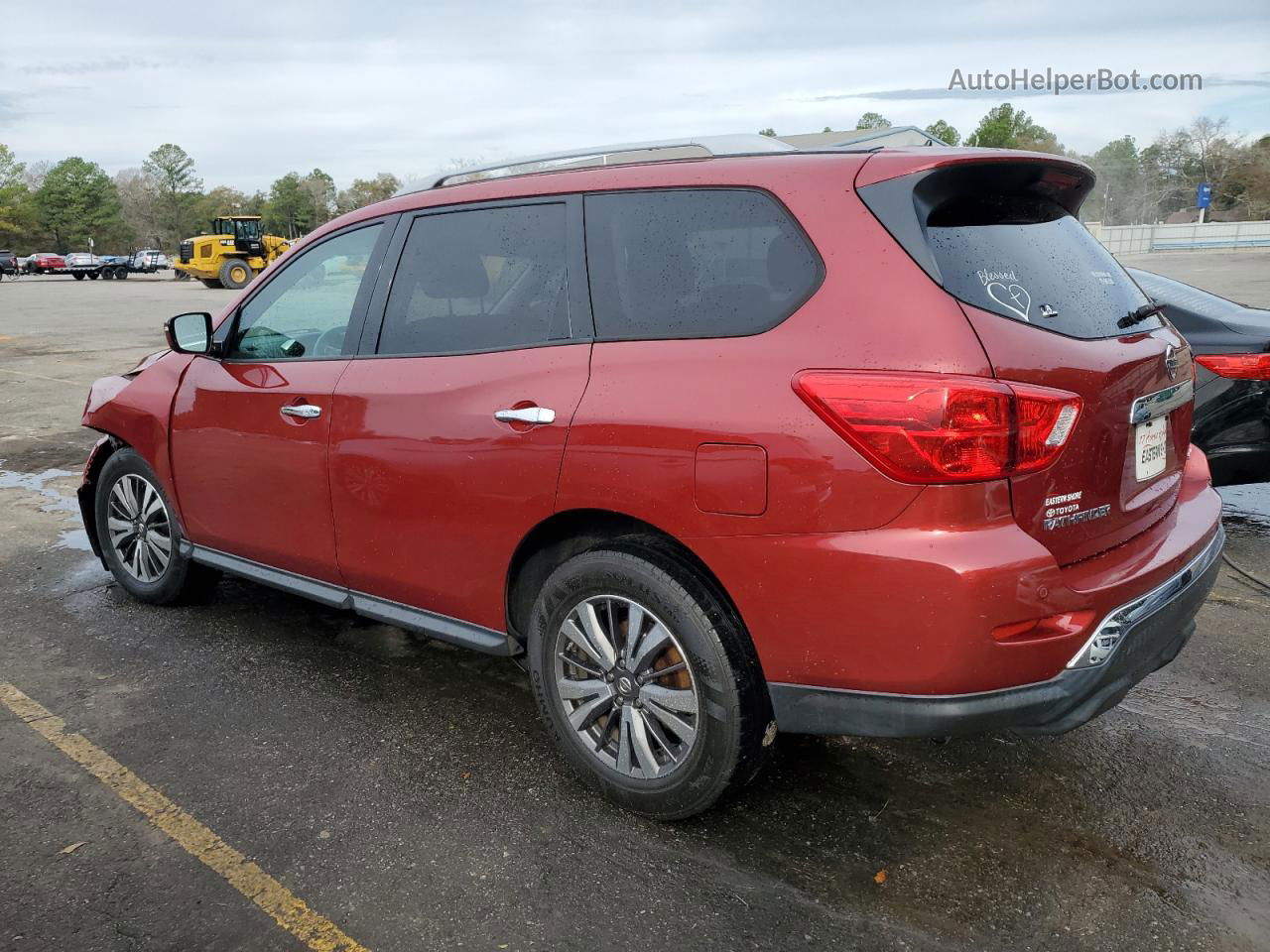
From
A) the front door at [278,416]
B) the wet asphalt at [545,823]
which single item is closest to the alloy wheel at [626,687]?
the wet asphalt at [545,823]

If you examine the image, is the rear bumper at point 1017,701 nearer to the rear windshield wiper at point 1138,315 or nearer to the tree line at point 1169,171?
the rear windshield wiper at point 1138,315

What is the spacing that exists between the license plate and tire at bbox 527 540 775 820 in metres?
1.16

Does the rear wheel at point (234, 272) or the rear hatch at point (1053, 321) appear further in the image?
the rear wheel at point (234, 272)

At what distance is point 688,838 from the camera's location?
9.50 feet

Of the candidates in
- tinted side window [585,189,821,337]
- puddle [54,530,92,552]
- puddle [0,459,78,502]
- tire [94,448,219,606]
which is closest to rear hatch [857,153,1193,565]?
tinted side window [585,189,821,337]

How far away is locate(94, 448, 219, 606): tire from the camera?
15.2 feet

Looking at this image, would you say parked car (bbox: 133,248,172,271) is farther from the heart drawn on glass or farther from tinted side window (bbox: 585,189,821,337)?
the heart drawn on glass

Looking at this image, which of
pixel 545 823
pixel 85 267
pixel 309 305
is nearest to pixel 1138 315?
pixel 545 823

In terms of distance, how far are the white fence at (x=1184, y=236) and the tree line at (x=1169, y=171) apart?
31111 millimetres

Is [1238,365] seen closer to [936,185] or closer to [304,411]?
[936,185]

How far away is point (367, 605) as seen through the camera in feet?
12.2

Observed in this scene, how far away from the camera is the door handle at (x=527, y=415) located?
2.95 meters

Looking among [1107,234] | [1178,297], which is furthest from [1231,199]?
[1178,297]

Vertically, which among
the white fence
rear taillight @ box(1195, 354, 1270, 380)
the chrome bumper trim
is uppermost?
rear taillight @ box(1195, 354, 1270, 380)
